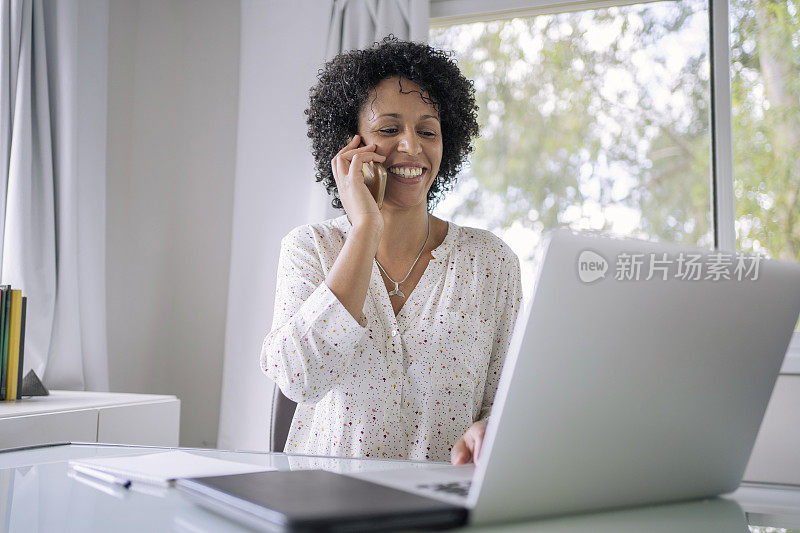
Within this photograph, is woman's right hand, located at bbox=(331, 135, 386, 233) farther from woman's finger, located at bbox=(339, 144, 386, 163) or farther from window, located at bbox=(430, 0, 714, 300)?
window, located at bbox=(430, 0, 714, 300)

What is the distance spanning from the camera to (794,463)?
2.18 m

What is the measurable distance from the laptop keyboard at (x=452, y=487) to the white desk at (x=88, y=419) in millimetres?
1263

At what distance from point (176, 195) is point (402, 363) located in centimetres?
189

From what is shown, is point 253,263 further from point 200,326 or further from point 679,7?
point 679,7

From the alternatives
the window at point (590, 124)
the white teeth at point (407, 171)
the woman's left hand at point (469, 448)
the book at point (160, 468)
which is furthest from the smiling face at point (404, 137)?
the window at point (590, 124)

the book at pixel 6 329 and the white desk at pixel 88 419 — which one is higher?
the book at pixel 6 329

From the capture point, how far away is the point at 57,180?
231cm

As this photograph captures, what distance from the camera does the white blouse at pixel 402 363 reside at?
1411 millimetres

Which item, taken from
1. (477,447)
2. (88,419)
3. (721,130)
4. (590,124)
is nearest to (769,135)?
(721,130)

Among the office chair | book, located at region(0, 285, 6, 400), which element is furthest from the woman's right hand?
book, located at region(0, 285, 6, 400)

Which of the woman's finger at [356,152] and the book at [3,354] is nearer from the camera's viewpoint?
the woman's finger at [356,152]

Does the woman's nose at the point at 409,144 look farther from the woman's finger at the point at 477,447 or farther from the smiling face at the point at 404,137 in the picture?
the woman's finger at the point at 477,447

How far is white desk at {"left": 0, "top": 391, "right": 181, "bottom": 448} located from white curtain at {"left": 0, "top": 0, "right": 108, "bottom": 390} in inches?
11.1

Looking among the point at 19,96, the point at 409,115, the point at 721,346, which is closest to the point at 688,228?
the point at 409,115
